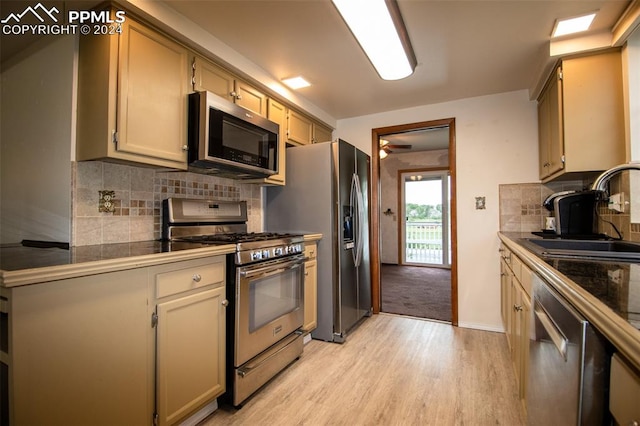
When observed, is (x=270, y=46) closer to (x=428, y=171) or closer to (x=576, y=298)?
(x=576, y=298)

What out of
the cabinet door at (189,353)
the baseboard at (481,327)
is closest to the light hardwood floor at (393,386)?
the baseboard at (481,327)

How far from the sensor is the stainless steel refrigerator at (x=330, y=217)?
2.64m

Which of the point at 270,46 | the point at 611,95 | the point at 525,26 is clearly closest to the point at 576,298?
the point at 525,26

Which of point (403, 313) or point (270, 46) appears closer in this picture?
point (270, 46)

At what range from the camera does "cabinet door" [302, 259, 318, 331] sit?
8.23 feet

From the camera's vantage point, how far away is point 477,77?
2637mm

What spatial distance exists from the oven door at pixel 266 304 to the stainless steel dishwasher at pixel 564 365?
138 centimetres

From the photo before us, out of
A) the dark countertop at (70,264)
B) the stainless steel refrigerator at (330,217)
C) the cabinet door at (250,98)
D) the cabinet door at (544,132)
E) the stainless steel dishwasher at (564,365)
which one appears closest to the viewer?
the stainless steel dishwasher at (564,365)

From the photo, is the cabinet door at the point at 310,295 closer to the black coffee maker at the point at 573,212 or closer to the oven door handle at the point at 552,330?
the oven door handle at the point at 552,330

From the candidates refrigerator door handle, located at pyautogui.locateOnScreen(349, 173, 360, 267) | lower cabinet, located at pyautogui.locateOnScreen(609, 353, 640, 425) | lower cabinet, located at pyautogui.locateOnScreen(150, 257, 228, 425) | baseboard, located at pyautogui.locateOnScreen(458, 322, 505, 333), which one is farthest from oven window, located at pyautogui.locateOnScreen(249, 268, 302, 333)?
baseboard, located at pyautogui.locateOnScreen(458, 322, 505, 333)

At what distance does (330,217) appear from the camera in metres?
2.63

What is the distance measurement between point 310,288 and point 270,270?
0.74 metres

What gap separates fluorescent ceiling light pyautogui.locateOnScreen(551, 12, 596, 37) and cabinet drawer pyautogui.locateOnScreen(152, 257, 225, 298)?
2503 millimetres

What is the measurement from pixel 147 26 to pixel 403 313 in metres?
3.36
